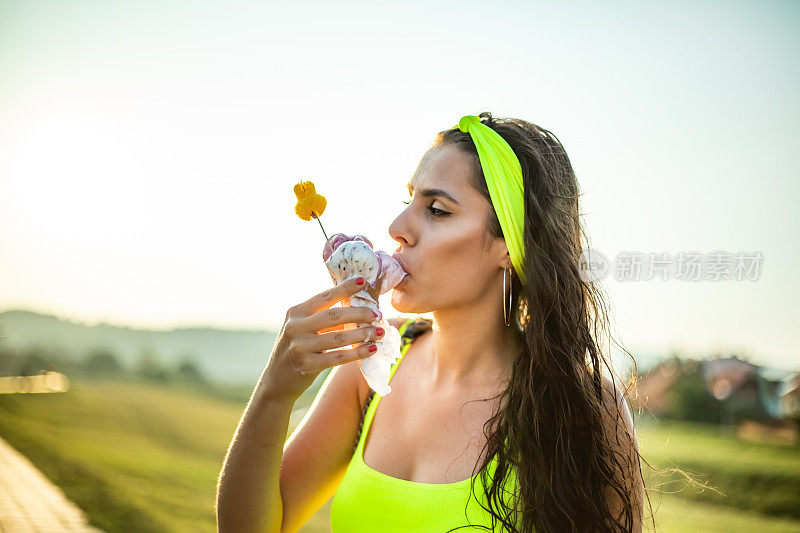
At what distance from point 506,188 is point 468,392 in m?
0.86

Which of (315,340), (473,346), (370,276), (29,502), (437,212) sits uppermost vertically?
(437,212)

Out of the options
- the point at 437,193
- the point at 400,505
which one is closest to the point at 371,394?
the point at 400,505

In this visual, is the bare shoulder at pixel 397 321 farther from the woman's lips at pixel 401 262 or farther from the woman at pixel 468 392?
the woman's lips at pixel 401 262

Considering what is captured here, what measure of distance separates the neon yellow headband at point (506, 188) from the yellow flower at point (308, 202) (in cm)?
71

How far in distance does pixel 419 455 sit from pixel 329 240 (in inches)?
Answer: 37.1

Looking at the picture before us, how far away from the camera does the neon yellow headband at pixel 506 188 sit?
7.86ft

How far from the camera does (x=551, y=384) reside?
7.55 ft

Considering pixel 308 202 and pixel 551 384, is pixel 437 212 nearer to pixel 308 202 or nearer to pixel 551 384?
pixel 308 202

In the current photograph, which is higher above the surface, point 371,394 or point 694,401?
point 371,394

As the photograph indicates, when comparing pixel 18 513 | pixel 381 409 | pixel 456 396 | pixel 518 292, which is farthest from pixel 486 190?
pixel 18 513

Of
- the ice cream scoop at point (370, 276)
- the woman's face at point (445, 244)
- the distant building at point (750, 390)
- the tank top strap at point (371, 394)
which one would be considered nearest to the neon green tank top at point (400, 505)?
the tank top strap at point (371, 394)

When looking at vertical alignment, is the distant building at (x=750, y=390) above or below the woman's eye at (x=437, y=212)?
below

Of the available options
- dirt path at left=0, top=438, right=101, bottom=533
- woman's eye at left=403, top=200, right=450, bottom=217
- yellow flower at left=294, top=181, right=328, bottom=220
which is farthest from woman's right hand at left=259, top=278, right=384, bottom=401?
dirt path at left=0, top=438, right=101, bottom=533

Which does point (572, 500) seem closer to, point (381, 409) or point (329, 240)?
point (381, 409)
